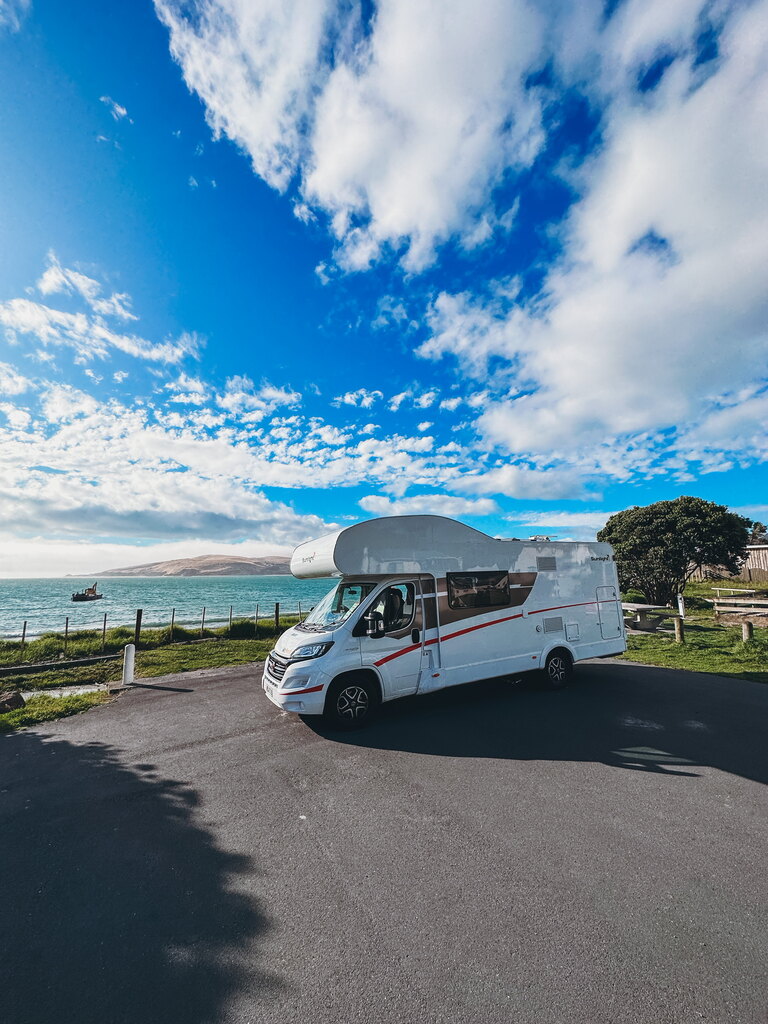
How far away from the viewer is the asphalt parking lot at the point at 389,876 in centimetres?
248

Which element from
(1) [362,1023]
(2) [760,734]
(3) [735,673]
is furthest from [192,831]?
(3) [735,673]

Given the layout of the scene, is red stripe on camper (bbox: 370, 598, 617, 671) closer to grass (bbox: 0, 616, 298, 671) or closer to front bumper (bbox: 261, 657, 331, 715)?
front bumper (bbox: 261, 657, 331, 715)

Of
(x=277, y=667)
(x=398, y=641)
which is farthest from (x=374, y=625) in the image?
(x=277, y=667)

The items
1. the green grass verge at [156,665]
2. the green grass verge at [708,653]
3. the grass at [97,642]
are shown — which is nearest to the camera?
the green grass verge at [708,653]

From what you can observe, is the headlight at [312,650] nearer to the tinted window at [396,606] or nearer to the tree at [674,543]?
the tinted window at [396,606]

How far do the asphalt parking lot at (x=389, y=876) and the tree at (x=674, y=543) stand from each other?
57.8ft

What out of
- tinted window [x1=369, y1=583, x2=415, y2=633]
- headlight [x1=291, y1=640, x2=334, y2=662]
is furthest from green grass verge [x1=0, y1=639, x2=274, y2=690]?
tinted window [x1=369, y1=583, x2=415, y2=633]

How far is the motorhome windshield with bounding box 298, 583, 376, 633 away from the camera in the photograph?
24.0 ft

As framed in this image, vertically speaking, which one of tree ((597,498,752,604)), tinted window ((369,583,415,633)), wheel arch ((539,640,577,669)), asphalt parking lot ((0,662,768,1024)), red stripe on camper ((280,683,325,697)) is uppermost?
tree ((597,498,752,604))

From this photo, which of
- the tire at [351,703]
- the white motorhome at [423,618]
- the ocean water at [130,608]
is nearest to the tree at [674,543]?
the white motorhome at [423,618]

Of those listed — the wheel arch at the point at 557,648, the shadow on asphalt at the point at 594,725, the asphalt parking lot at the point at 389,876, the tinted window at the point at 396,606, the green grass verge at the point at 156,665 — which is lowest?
the asphalt parking lot at the point at 389,876

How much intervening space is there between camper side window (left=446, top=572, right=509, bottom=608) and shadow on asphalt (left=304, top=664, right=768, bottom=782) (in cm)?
185

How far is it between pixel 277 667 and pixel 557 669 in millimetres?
5725

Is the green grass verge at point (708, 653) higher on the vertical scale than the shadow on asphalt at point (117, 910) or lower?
higher
